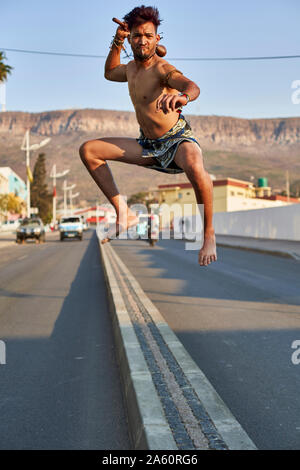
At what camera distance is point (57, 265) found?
62.7ft

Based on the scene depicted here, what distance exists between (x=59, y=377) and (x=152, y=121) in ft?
9.89

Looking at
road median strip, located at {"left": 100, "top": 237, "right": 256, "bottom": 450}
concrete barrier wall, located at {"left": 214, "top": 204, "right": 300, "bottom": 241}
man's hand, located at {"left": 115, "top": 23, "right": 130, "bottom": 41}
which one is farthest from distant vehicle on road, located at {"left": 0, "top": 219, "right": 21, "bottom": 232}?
man's hand, located at {"left": 115, "top": 23, "right": 130, "bottom": 41}

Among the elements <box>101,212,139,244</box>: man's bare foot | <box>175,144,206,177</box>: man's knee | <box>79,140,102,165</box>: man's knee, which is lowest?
<box>101,212,139,244</box>: man's bare foot

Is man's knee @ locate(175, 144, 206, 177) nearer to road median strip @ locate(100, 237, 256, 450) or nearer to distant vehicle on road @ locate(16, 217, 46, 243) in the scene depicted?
road median strip @ locate(100, 237, 256, 450)

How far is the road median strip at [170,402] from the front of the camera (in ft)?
8.60

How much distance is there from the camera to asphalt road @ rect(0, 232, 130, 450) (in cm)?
346

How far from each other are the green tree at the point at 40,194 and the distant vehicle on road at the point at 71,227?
63299 mm

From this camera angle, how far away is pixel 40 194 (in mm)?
105625

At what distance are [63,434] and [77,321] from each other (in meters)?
4.66

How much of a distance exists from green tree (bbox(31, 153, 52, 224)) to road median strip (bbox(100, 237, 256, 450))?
333 feet

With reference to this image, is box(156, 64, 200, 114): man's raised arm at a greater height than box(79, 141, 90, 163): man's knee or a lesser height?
greater

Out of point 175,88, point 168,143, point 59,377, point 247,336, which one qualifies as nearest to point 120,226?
Answer: point 168,143

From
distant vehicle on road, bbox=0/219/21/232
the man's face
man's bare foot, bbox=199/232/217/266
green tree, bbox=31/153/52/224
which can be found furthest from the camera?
green tree, bbox=31/153/52/224
